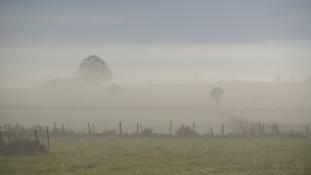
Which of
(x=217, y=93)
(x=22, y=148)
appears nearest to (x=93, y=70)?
(x=217, y=93)

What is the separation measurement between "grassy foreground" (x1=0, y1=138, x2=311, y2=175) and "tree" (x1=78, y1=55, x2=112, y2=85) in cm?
12795

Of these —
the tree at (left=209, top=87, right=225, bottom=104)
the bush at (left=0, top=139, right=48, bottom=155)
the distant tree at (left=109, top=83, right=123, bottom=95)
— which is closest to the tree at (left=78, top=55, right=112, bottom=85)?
the distant tree at (left=109, top=83, right=123, bottom=95)

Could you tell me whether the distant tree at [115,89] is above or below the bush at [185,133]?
above

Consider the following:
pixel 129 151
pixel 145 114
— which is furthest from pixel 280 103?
pixel 129 151

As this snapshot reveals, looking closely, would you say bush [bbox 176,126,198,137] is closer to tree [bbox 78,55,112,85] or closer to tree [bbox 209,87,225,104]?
tree [bbox 209,87,225,104]

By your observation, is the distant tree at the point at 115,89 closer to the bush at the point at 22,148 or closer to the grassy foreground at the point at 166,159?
the grassy foreground at the point at 166,159

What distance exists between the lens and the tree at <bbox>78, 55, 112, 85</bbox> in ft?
583

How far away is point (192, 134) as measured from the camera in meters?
61.3

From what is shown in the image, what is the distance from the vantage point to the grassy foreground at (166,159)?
32781 mm

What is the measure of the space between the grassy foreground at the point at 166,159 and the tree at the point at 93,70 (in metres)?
128

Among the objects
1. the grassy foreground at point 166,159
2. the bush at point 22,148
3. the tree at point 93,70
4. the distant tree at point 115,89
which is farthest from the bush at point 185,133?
the tree at point 93,70

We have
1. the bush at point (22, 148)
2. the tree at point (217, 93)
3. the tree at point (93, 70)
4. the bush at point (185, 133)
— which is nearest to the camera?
the bush at point (22, 148)

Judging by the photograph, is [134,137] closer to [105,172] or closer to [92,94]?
[105,172]

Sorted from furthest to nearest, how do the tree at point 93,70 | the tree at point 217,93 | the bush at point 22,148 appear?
1. the tree at point 93,70
2. the tree at point 217,93
3. the bush at point 22,148
